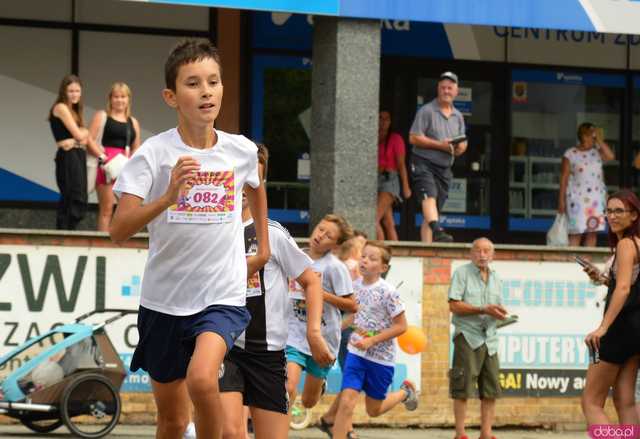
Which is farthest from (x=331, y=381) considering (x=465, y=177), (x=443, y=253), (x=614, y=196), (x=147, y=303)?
(x=147, y=303)

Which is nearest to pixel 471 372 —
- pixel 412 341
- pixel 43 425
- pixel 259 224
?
pixel 412 341

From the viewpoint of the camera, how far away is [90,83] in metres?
17.3

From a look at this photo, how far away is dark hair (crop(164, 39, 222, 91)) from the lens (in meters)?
6.39

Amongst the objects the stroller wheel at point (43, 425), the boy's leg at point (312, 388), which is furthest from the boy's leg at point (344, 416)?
the stroller wheel at point (43, 425)

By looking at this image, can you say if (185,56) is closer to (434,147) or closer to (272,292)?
(272,292)

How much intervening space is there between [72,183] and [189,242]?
26.9 ft

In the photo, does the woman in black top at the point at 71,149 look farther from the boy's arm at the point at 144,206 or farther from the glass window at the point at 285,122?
the boy's arm at the point at 144,206

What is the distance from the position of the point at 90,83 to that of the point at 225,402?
1048cm

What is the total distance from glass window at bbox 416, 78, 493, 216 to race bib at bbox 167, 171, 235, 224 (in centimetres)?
1257

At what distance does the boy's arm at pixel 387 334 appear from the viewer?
11.1 m

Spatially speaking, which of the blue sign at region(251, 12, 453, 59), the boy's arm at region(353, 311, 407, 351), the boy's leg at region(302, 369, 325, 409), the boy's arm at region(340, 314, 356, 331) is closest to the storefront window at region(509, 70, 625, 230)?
the blue sign at region(251, 12, 453, 59)

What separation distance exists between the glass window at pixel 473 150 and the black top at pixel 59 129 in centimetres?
595

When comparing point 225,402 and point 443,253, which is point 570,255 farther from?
point 225,402

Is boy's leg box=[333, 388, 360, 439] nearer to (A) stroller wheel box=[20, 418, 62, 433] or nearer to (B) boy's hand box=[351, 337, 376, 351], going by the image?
(B) boy's hand box=[351, 337, 376, 351]
